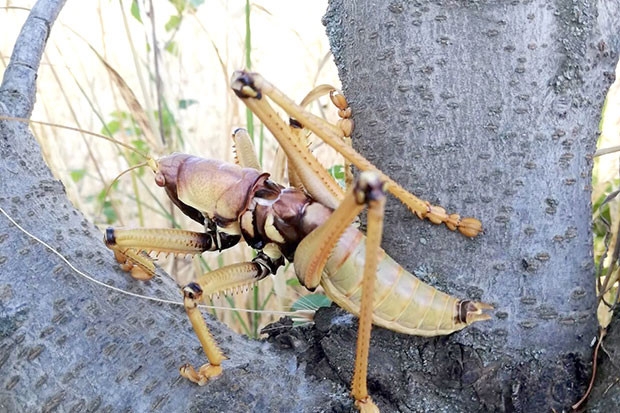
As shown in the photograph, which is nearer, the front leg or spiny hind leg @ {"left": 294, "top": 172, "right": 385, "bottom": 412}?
spiny hind leg @ {"left": 294, "top": 172, "right": 385, "bottom": 412}

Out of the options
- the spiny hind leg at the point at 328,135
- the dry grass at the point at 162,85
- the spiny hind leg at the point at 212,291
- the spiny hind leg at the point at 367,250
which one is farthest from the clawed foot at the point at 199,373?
the dry grass at the point at 162,85

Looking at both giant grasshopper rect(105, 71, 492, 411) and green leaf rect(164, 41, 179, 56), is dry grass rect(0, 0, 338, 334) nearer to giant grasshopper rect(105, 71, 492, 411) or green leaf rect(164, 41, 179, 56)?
green leaf rect(164, 41, 179, 56)

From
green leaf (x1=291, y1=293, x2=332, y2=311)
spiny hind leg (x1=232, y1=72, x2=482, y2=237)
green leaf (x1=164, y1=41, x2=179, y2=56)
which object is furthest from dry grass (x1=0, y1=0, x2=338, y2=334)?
spiny hind leg (x1=232, y1=72, x2=482, y2=237)

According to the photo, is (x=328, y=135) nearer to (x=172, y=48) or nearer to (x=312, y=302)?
(x=312, y=302)

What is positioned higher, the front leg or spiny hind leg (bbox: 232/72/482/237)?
spiny hind leg (bbox: 232/72/482/237)

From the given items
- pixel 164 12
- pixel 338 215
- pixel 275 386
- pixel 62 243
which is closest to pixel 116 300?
pixel 62 243

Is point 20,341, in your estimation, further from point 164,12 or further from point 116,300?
point 164,12
